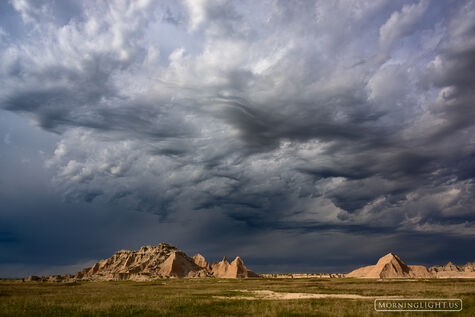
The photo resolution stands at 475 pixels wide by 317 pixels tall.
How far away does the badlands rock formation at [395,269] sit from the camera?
571ft

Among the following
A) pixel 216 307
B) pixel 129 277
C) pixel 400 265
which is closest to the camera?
pixel 216 307

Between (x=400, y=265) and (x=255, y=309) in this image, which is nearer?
(x=255, y=309)

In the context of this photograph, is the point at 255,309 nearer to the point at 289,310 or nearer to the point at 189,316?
the point at 289,310

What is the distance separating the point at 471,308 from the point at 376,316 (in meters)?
12.4

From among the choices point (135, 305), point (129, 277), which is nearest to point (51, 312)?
point (135, 305)

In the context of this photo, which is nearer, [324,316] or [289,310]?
[324,316]

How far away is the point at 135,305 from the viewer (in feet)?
112

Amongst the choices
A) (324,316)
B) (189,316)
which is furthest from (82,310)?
(324,316)

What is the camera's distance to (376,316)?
1016 inches

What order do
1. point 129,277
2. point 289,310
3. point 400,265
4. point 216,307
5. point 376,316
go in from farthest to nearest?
point 129,277
point 400,265
point 216,307
point 289,310
point 376,316

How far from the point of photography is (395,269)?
177 meters

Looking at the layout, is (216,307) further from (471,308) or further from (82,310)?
(471,308)

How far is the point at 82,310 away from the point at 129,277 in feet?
609

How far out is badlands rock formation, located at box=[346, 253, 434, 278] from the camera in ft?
571
